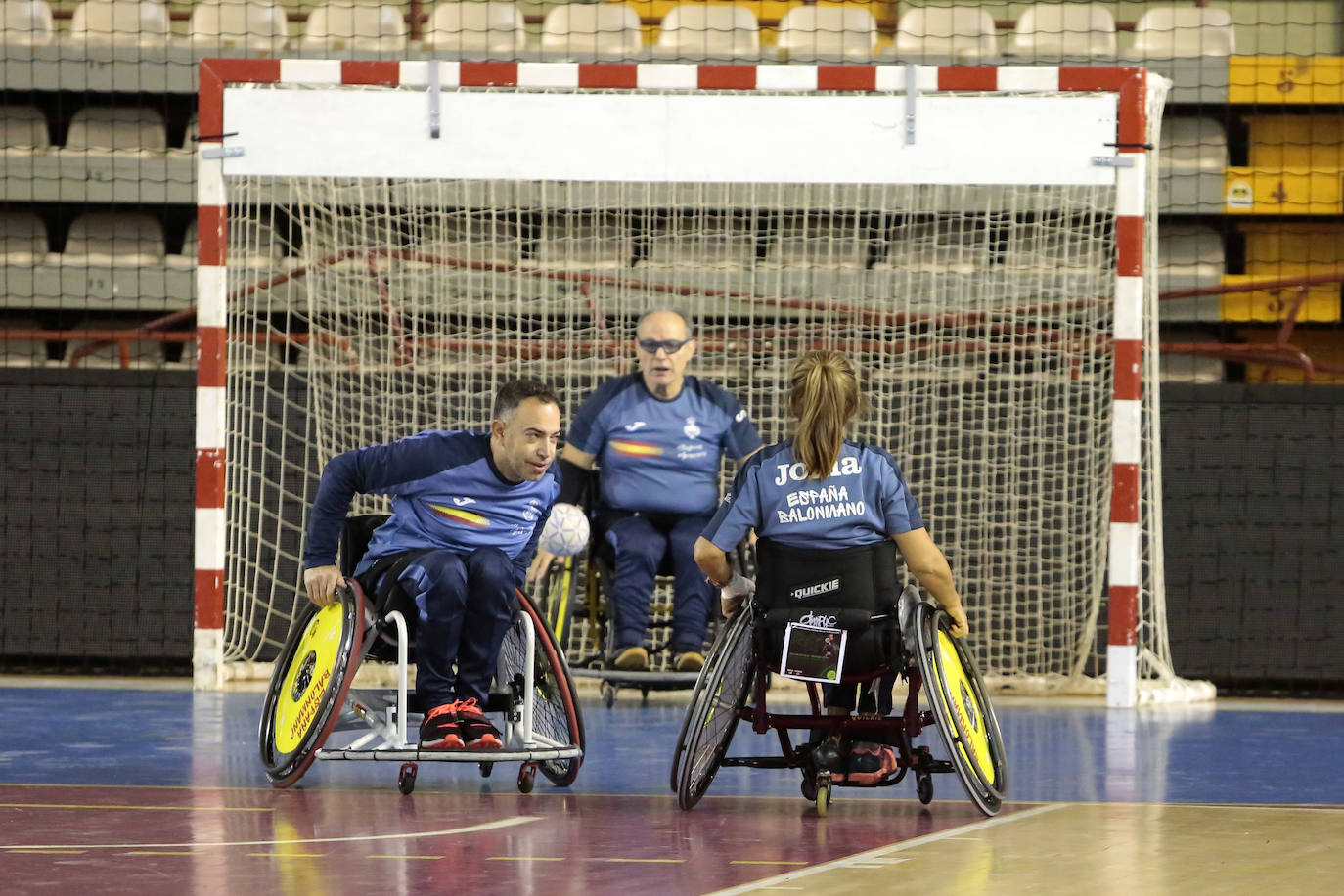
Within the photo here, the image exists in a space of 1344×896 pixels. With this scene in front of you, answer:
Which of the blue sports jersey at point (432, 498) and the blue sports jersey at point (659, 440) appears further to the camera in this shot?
the blue sports jersey at point (659, 440)

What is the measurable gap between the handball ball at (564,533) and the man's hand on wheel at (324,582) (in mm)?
1512

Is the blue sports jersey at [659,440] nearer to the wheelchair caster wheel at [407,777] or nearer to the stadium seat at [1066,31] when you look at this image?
the wheelchair caster wheel at [407,777]

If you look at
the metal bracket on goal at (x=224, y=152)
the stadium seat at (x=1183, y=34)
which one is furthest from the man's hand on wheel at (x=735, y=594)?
the stadium seat at (x=1183, y=34)

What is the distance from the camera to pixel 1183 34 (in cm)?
1174

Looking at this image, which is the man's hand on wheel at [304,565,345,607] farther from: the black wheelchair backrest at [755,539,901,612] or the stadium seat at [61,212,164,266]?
the stadium seat at [61,212,164,266]

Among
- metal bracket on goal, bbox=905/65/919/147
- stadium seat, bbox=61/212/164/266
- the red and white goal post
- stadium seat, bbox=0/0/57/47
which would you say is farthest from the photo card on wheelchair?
stadium seat, bbox=0/0/57/47

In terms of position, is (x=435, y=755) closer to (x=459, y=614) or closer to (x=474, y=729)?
(x=474, y=729)

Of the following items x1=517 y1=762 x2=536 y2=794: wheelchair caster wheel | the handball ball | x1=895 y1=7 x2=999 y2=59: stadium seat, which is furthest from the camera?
x1=895 y1=7 x2=999 y2=59: stadium seat

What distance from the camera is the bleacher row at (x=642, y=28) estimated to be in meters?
11.4

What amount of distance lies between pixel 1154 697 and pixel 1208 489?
1.09m

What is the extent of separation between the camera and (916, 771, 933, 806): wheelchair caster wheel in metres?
4.57

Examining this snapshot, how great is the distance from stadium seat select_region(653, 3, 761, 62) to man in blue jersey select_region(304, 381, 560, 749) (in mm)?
6639

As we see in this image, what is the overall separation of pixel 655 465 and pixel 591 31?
526cm

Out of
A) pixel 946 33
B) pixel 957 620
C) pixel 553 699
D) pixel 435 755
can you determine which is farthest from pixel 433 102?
pixel 946 33
